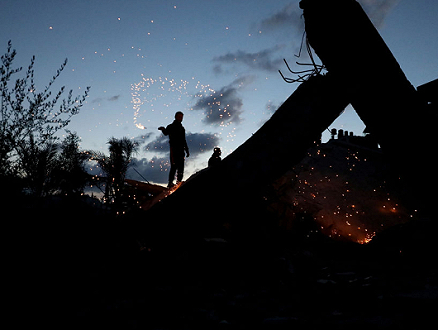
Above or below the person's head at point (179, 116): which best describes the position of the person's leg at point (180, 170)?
below

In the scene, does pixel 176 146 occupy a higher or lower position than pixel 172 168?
higher

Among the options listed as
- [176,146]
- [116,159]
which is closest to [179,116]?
[176,146]

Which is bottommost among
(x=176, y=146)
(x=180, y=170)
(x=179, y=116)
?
(x=180, y=170)

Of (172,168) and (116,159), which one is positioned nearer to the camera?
(172,168)

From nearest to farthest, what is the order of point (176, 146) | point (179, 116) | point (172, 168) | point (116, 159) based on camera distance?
point (172, 168) → point (176, 146) → point (179, 116) → point (116, 159)

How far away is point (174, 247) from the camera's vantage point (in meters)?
2.23

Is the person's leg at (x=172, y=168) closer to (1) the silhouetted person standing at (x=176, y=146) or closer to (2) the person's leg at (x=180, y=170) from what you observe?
(1) the silhouetted person standing at (x=176, y=146)

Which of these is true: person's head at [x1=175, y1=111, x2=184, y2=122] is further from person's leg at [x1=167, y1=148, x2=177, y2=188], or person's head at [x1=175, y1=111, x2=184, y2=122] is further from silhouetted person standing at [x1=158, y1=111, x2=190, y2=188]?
person's leg at [x1=167, y1=148, x2=177, y2=188]

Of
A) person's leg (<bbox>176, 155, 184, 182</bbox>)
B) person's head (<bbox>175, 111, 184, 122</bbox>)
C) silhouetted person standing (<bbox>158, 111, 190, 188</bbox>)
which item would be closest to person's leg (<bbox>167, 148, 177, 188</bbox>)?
silhouetted person standing (<bbox>158, 111, 190, 188</bbox>)

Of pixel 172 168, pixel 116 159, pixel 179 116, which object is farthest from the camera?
pixel 116 159

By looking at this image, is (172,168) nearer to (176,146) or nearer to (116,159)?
(176,146)

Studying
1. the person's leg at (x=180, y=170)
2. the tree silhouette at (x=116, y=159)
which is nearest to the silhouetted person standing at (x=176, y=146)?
the person's leg at (x=180, y=170)

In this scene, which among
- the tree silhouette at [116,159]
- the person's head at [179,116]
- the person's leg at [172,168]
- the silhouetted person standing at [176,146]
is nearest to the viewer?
the person's leg at [172,168]

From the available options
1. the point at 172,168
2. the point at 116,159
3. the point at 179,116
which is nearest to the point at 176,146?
the point at 172,168
